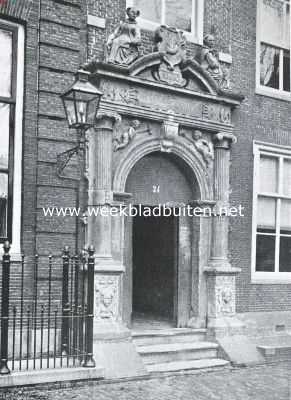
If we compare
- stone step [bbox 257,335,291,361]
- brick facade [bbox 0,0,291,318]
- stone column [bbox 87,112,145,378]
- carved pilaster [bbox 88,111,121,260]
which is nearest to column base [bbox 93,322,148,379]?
stone column [bbox 87,112,145,378]

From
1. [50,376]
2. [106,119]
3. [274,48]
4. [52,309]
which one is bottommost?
[50,376]

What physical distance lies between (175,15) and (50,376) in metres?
6.87

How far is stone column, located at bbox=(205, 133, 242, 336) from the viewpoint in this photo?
1072cm

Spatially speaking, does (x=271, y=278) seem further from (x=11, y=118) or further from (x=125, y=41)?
(x=11, y=118)

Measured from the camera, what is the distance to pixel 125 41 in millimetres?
9898

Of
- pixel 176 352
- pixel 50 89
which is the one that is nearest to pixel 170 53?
pixel 50 89

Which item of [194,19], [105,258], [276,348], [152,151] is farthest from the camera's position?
[194,19]

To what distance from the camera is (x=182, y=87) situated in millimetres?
10547

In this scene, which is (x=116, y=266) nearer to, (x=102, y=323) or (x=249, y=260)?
(x=102, y=323)

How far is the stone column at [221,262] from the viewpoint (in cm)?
1072

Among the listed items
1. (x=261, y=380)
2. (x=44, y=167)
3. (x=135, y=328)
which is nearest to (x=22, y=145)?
(x=44, y=167)

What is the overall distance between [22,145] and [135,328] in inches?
152

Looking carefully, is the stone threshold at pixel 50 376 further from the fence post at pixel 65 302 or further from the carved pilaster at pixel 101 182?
the carved pilaster at pixel 101 182

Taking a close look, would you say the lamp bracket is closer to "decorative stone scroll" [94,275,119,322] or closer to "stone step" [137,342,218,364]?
"decorative stone scroll" [94,275,119,322]
